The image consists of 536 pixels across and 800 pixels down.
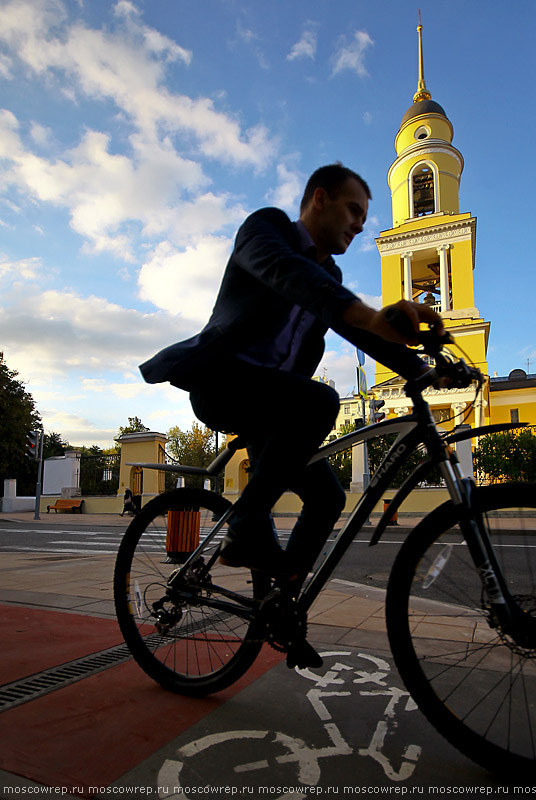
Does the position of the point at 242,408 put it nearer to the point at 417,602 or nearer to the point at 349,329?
the point at 349,329

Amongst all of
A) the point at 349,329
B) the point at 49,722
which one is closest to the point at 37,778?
the point at 49,722

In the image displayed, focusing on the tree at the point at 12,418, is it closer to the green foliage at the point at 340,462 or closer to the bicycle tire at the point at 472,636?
the green foliage at the point at 340,462

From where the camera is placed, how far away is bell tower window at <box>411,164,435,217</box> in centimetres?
3862

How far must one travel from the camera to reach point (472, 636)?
5.90 ft

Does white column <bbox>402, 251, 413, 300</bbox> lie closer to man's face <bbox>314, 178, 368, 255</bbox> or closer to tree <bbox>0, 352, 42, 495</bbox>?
tree <bbox>0, 352, 42, 495</bbox>

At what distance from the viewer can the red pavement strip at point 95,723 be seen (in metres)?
1.55

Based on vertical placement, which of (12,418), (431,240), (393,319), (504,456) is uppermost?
(431,240)

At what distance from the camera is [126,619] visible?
231cm

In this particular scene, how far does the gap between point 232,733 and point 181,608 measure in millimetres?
637

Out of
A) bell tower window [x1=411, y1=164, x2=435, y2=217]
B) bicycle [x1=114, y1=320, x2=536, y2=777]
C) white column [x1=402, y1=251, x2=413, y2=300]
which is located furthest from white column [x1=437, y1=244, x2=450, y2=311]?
bicycle [x1=114, y1=320, x2=536, y2=777]

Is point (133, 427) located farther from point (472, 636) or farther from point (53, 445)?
point (472, 636)

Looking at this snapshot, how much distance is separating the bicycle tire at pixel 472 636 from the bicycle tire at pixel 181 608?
0.67 meters

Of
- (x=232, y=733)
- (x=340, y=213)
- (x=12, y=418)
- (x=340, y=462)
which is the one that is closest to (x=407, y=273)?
(x=12, y=418)

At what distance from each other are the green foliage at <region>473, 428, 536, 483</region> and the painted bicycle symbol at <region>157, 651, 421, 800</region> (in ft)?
62.4
